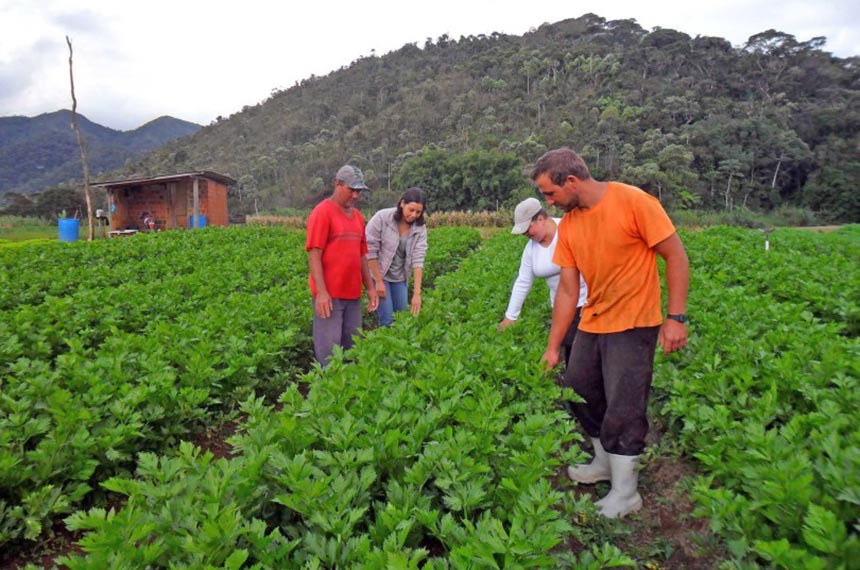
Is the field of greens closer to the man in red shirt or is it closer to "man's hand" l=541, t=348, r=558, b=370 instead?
"man's hand" l=541, t=348, r=558, b=370

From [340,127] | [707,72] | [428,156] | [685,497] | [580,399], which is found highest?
[707,72]

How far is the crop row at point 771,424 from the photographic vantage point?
1.96m

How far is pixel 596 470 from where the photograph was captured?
355cm

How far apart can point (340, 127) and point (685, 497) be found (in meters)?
90.6

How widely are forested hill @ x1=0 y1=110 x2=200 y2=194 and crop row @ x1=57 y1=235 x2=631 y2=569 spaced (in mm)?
94133

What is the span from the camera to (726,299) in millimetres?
5863

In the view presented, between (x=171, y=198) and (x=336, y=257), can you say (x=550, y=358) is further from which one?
(x=171, y=198)

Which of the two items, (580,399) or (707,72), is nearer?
(580,399)

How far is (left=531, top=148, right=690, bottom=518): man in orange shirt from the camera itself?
9.45 feet

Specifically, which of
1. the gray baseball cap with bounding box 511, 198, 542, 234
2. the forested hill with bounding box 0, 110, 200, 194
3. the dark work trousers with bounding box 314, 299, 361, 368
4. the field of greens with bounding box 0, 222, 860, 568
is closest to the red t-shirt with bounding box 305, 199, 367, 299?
the dark work trousers with bounding box 314, 299, 361, 368

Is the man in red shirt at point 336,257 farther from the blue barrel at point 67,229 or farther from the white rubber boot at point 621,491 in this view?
the blue barrel at point 67,229

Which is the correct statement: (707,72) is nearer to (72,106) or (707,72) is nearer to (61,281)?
(72,106)

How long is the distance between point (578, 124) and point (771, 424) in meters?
65.8

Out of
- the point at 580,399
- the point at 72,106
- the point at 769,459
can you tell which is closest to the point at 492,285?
the point at 580,399
